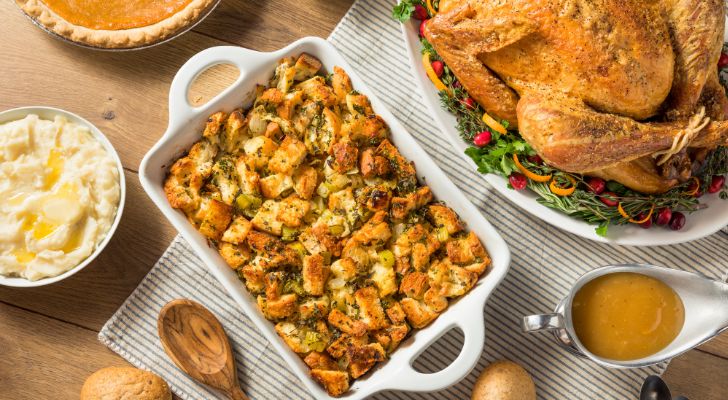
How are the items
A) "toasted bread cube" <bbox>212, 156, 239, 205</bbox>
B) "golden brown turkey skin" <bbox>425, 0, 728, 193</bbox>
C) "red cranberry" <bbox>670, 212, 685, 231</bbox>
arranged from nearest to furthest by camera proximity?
"golden brown turkey skin" <bbox>425, 0, 728, 193</bbox> < "toasted bread cube" <bbox>212, 156, 239, 205</bbox> < "red cranberry" <bbox>670, 212, 685, 231</bbox>

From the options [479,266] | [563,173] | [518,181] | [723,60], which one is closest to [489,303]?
[479,266]

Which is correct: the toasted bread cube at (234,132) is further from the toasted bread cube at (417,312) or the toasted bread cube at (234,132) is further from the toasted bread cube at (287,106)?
the toasted bread cube at (417,312)

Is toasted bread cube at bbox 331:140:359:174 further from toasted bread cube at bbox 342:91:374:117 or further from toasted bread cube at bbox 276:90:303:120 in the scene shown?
toasted bread cube at bbox 276:90:303:120

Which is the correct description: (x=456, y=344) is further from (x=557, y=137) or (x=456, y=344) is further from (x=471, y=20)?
(x=471, y=20)

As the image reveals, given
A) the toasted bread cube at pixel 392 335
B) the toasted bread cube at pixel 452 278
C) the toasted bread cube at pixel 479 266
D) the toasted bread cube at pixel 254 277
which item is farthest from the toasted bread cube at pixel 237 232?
the toasted bread cube at pixel 479 266

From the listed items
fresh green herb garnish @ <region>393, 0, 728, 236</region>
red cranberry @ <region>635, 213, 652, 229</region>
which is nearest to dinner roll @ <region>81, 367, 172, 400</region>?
fresh green herb garnish @ <region>393, 0, 728, 236</region>

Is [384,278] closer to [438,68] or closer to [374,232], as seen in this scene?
[374,232]
